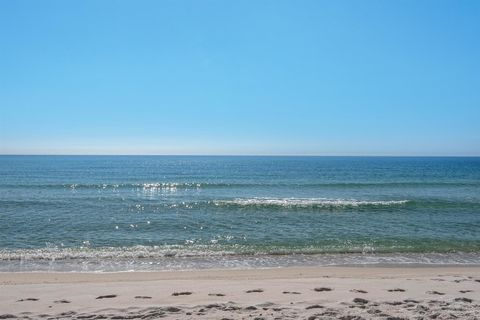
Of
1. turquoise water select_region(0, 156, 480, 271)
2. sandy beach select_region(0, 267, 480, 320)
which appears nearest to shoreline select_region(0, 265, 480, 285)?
sandy beach select_region(0, 267, 480, 320)

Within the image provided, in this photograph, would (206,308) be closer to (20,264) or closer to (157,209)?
(20,264)

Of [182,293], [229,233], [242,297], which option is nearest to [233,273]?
[182,293]

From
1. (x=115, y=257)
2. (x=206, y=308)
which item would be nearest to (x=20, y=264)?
(x=115, y=257)

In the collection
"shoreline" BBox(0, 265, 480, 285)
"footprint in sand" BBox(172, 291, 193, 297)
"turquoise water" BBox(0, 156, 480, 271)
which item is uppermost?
"footprint in sand" BBox(172, 291, 193, 297)

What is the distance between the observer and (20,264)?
13.4 m

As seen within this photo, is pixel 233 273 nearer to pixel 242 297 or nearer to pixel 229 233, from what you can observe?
pixel 242 297

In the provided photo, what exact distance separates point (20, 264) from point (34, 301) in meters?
5.88

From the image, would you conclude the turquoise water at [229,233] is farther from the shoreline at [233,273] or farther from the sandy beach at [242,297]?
the sandy beach at [242,297]

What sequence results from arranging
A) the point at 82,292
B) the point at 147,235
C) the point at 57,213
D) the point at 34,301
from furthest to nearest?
the point at 57,213
the point at 147,235
the point at 82,292
the point at 34,301

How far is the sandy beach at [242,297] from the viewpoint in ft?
24.0

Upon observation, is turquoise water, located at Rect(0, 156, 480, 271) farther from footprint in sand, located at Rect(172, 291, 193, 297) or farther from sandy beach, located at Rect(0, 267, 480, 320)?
footprint in sand, located at Rect(172, 291, 193, 297)

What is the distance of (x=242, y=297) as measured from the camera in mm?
8430

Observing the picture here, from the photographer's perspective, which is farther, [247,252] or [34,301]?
[247,252]

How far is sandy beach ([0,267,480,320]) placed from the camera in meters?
7.31
